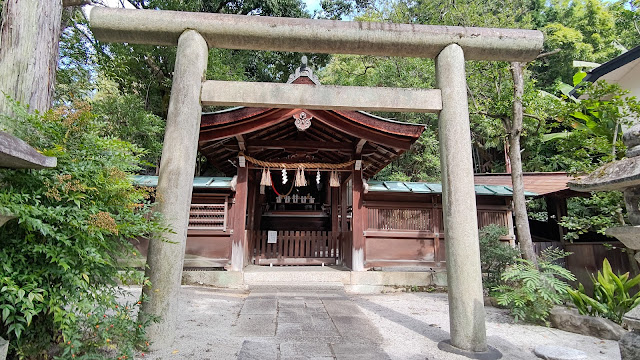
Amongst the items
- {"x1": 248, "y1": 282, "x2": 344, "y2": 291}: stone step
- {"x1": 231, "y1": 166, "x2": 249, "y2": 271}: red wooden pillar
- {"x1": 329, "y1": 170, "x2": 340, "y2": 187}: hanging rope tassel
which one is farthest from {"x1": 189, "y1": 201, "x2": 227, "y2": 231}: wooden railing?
{"x1": 329, "y1": 170, "x2": 340, "y2": 187}: hanging rope tassel

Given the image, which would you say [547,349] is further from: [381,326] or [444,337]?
[381,326]

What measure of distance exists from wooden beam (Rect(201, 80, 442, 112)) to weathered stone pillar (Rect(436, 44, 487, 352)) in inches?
10.2

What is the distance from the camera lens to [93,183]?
9.39ft

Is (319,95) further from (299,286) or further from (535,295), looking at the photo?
(299,286)

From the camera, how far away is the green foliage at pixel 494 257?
21.9ft

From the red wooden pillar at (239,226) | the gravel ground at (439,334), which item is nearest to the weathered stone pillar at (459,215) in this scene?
the gravel ground at (439,334)

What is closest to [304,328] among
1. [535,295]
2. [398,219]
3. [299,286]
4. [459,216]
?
[459,216]

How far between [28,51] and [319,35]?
3378 mm

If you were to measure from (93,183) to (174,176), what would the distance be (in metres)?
0.94

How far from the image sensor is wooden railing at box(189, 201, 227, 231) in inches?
322

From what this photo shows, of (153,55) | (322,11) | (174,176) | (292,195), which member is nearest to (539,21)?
(322,11)

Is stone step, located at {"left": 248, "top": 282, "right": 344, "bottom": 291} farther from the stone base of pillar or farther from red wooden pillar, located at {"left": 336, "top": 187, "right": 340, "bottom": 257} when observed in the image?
the stone base of pillar

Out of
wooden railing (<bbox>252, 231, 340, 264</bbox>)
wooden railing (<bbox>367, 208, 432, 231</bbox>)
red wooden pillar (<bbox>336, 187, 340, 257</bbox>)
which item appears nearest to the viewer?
wooden railing (<bbox>367, 208, 432, 231</bbox>)

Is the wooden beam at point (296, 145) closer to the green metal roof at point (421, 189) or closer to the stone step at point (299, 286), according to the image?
the green metal roof at point (421, 189)
